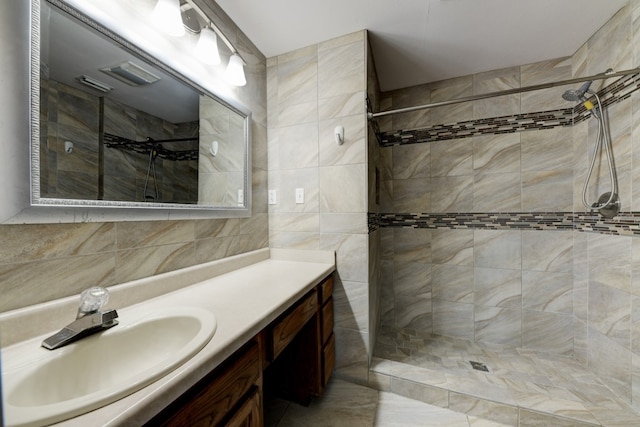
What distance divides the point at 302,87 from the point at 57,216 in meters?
1.49

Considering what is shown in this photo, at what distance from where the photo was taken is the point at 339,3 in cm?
134

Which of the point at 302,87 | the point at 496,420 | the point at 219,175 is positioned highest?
the point at 302,87

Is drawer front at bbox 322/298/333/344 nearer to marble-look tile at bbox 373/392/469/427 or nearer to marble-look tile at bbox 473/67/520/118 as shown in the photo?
marble-look tile at bbox 373/392/469/427

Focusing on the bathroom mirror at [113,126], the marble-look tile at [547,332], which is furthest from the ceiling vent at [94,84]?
the marble-look tile at [547,332]

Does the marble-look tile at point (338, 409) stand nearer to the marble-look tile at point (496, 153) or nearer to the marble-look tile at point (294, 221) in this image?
the marble-look tile at point (294, 221)

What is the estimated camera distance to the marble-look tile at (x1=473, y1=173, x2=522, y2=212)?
1936mm

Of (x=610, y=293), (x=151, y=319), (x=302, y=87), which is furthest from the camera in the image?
(x=302, y=87)

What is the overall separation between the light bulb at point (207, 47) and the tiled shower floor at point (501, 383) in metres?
2.10

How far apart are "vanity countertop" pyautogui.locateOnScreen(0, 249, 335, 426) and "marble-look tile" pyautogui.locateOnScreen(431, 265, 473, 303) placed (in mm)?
1111

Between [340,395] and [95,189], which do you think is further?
[340,395]

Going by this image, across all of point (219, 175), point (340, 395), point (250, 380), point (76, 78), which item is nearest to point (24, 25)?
point (76, 78)

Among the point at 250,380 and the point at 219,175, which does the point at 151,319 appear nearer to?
the point at 250,380

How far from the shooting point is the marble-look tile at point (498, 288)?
1936 millimetres

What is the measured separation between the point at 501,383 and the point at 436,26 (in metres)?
2.28
